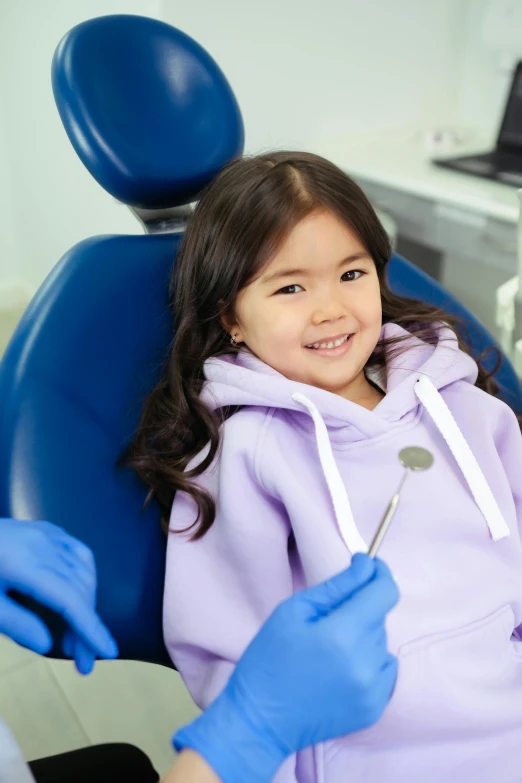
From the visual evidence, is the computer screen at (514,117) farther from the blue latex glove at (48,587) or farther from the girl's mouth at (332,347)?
the blue latex glove at (48,587)

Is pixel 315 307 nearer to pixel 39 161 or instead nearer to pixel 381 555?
pixel 381 555

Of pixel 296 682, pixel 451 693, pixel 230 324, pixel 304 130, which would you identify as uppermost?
pixel 304 130

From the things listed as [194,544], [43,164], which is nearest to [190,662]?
[194,544]

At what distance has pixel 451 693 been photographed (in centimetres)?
77

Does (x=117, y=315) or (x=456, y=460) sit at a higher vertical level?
(x=117, y=315)

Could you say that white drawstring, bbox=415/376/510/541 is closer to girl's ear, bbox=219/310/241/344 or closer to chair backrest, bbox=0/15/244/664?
girl's ear, bbox=219/310/241/344

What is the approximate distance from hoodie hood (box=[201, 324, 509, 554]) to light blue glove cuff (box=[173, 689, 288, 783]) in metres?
0.26

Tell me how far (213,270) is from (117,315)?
0.44ft

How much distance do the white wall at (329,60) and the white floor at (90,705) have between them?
125 centimetres

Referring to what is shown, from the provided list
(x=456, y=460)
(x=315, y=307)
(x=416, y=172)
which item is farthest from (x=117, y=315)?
(x=416, y=172)

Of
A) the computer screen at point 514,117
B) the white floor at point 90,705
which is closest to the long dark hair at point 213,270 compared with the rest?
the white floor at point 90,705

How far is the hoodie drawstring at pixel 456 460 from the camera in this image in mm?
821

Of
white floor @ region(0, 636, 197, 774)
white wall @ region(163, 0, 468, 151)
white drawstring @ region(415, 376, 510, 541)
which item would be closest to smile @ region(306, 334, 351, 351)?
white drawstring @ region(415, 376, 510, 541)

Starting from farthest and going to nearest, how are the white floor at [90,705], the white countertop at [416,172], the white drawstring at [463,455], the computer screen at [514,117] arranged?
the computer screen at [514,117], the white countertop at [416,172], the white floor at [90,705], the white drawstring at [463,455]
